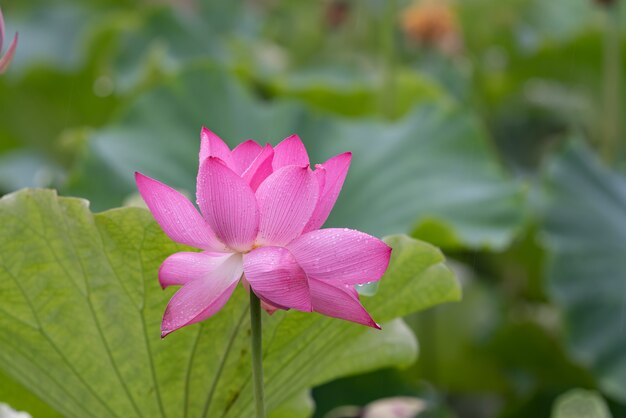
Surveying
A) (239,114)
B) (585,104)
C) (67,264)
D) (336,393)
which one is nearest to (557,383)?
(336,393)

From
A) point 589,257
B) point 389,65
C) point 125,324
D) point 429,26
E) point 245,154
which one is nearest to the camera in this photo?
point 245,154

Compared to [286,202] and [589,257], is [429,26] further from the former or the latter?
[286,202]

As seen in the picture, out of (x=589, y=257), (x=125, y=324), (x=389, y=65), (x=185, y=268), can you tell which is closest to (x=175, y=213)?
(x=185, y=268)

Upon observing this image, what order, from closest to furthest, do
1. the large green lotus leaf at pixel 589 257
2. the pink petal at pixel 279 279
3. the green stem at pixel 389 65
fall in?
the pink petal at pixel 279 279 < the large green lotus leaf at pixel 589 257 < the green stem at pixel 389 65

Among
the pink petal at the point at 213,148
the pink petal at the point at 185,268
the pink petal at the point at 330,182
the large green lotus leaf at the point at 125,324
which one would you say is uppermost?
the pink petal at the point at 213,148

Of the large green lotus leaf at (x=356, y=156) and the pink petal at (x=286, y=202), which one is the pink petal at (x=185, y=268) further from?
the large green lotus leaf at (x=356, y=156)

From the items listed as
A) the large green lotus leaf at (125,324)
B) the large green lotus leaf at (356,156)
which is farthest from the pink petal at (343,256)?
the large green lotus leaf at (356,156)

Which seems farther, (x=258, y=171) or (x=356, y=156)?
(x=356, y=156)
